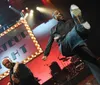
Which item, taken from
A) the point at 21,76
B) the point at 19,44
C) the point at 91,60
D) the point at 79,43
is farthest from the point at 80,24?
the point at 19,44

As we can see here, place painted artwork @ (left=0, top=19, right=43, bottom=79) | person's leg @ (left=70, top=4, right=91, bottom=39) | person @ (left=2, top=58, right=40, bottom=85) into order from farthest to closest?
painted artwork @ (left=0, top=19, right=43, bottom=79) < person @ (left=2, top=58, right=40, bottom=85) < person's leg @ (left=70, top=4, right=91, bottom=39)

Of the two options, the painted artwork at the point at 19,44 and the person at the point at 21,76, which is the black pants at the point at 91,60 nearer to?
the person at the point at 21,76

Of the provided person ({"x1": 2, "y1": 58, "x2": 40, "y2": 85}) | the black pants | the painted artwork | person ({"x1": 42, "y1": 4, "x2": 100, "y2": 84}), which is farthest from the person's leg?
the painted artwork

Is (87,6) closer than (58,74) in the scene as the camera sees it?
No

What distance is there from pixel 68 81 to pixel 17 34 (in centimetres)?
Result: 301

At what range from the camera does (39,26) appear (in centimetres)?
940

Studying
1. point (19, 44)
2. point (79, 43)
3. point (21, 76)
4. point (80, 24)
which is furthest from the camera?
point (19, 44)

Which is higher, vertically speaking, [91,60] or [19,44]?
[19,44]

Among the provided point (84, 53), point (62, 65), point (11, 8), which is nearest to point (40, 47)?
point (62, 65)

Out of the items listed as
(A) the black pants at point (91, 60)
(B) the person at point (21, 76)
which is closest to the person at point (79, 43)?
(A) the black pants at point (91, 60)

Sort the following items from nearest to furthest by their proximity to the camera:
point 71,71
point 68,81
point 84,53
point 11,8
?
point 84,53, point 68,81, point 71,71, point 11,8

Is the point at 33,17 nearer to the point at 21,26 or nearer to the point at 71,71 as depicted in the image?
the point at 21,26

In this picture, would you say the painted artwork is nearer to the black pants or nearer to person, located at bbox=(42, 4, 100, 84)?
person, located at bbox=(42, 4, 100, 84)

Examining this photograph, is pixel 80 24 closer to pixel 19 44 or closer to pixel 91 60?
pixel 91 60
